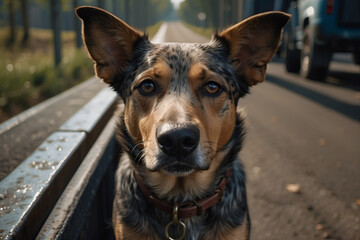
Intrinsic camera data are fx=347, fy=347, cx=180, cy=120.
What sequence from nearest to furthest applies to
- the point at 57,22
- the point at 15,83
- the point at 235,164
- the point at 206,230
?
1. the point at 206,230
2. the point at 235,164
3. the point at 15,83
4. the point at 57,22

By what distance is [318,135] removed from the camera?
5625 mm

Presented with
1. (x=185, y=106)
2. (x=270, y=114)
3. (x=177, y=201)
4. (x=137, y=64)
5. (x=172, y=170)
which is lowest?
(x=270, y=114)

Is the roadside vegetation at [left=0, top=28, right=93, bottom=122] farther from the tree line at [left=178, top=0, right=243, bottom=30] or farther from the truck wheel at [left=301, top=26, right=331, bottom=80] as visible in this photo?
the tree line at [left=178, top=0, right=243, bottom=30]

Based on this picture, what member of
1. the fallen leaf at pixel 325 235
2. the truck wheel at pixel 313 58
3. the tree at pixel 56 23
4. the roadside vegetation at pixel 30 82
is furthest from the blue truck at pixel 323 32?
the tree at pixel 56 23

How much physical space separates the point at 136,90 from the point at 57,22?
28.7 ft

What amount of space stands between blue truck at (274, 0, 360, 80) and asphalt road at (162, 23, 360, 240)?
4.28 ft

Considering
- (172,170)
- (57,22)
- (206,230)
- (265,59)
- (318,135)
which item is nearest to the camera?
(172,170)

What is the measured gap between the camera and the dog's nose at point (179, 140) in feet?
6.47

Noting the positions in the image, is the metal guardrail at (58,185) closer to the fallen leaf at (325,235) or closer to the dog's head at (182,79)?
the dog's head at (182,79)

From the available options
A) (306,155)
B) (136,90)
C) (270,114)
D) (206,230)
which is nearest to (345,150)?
(306,155)

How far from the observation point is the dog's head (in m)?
2.15

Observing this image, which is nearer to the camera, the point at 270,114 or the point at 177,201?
the point at 177,201

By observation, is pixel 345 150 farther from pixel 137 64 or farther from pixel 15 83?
pixel 15 83

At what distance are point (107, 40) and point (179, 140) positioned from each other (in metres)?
1.19
